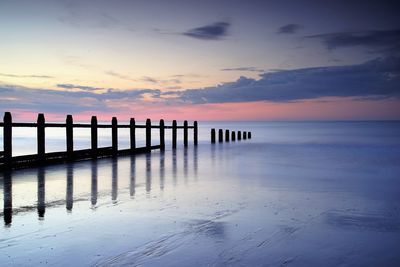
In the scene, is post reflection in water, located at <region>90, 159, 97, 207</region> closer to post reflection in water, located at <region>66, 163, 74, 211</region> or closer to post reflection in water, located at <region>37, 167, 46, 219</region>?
post reflection in water, located at <region>66, 163, 74, 211</region>

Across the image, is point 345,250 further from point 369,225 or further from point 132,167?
point 132,167

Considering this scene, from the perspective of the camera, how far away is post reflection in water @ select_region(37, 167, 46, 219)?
6.63m

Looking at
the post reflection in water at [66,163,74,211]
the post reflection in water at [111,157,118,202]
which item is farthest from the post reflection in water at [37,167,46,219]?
the post reflection in water at [111,157,118,202]

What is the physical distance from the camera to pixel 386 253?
4777mm

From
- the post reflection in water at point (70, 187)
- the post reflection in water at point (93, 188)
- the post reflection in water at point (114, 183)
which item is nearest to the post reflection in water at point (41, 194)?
the post reflection in water at point (70, 187)

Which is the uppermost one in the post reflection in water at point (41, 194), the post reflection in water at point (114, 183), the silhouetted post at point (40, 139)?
the silhouetted post at point (40, 139)

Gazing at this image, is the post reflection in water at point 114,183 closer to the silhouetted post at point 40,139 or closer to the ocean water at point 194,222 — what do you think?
the ocean water at point 194,222

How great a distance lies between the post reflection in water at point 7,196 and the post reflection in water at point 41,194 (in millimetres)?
428

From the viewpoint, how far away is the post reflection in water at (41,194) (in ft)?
21.8

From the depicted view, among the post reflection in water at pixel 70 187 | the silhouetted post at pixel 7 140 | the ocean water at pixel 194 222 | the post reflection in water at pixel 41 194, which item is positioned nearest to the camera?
the ocean water at pixel 194 222

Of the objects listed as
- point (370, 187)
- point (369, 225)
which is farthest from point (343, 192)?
point (369, 225)

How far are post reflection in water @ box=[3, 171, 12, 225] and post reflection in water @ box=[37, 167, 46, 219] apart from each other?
428 millimetres

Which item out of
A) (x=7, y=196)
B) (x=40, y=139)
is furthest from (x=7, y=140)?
(x=7, y=196)

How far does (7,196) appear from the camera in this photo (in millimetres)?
8023
